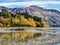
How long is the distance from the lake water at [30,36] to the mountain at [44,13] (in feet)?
0.70

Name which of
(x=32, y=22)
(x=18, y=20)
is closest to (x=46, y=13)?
(x=32, y=22)

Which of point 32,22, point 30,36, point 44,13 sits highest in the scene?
point 44,13

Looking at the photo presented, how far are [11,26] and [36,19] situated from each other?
658 millimetres

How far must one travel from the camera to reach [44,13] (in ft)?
15.6

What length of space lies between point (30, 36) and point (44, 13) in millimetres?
719

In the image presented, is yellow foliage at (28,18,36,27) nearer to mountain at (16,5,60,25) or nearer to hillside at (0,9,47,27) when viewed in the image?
hillside at (0,9,47,27)

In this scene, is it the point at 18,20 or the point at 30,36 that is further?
the point at 18,20

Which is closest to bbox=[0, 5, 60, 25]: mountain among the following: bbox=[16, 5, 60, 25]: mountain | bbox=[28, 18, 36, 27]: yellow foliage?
bbox=[16, 5, 60, 25]: mountain

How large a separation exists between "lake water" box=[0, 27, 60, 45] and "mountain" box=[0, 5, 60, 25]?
0.21 meters

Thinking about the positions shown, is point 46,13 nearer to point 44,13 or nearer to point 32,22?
point 44,13

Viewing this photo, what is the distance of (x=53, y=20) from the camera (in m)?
4.73

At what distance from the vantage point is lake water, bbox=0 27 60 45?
429 cm

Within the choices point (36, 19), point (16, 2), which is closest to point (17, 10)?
point (16, 2)

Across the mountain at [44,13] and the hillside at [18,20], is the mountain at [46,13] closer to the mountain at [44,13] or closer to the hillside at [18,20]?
the mountain at [44,13]
